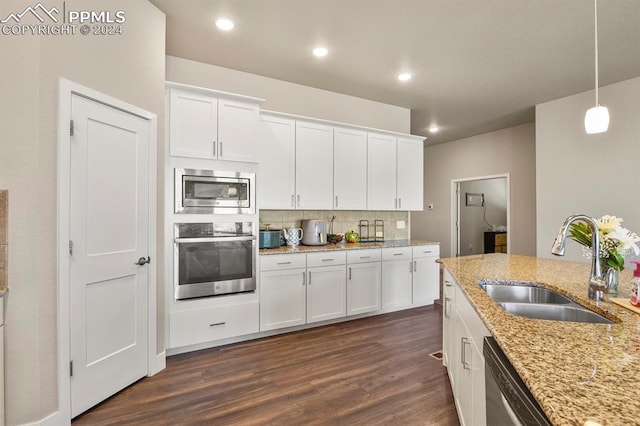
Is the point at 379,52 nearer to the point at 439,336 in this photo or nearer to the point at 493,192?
the point at 439,336

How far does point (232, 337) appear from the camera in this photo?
10.5 feet

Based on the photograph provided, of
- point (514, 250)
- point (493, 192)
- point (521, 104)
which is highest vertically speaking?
point (521, 104)

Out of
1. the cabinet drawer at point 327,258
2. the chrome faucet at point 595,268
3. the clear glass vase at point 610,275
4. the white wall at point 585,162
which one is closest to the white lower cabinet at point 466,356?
the chrome faucet at point 595,268

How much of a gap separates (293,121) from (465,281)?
261 cm

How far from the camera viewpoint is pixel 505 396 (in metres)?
0.99

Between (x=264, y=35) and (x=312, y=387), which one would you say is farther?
(x=264, y=35)

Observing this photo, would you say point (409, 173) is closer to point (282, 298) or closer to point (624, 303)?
point (282, 298)

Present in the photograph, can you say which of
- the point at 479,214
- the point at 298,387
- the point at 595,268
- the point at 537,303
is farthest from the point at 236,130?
the point at 479,214

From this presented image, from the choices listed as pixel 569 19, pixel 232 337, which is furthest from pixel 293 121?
pixel 569 19

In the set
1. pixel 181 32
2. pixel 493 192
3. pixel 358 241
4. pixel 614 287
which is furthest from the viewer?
pixel 493 192

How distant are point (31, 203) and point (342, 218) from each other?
326 centimetres

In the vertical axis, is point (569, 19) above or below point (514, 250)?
above

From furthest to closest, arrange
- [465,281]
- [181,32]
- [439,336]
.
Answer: [439,336] → [181,32] → [465,281]

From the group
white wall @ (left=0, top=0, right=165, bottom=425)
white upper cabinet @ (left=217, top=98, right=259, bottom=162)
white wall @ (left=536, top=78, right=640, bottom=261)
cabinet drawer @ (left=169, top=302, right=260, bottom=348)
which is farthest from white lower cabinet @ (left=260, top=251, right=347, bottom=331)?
white wall @ (left=536, top=78, right=640, bottom=261)
